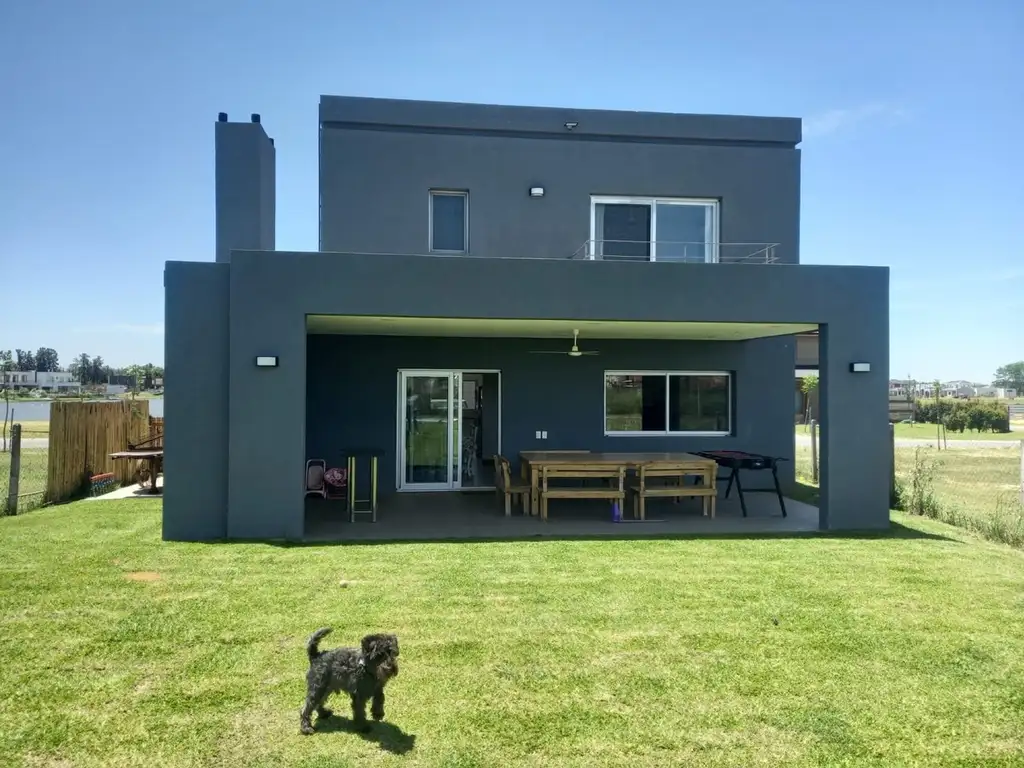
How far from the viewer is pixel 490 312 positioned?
8930 millimetres

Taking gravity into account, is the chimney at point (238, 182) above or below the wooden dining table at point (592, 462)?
above

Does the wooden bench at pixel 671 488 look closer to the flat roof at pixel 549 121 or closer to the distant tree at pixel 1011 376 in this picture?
the flat roof at pixel 549 121

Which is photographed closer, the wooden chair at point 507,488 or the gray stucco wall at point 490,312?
the gray stucco wall at point 490,312

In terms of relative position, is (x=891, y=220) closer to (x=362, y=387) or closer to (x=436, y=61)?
(x=436, y=61)

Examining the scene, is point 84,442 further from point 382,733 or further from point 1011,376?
point 1011,376

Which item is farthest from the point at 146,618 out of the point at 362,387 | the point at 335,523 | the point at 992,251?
the point at 992,251

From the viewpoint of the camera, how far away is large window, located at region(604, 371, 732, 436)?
12836 millimetres

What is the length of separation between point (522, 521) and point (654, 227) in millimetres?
5911

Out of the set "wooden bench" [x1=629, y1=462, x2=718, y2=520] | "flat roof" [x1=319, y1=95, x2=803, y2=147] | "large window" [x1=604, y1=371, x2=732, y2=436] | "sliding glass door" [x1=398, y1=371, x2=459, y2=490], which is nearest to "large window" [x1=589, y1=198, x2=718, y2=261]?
"flat roof" [x1=319, y1=95, x2=803, y2=147]

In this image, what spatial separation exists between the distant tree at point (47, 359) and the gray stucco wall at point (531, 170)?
71.4 metres

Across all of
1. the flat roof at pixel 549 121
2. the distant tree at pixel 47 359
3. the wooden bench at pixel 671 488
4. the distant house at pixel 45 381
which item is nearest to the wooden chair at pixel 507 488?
the wooden bench at pixel 671 488

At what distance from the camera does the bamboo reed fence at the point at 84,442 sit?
1202 centimetres

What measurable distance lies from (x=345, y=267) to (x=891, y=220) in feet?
56.8

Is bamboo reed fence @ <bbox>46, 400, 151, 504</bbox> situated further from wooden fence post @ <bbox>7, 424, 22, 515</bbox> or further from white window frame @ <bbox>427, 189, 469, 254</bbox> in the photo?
white window frame @ <bbox>427, 189, 469, 254</bbox>
